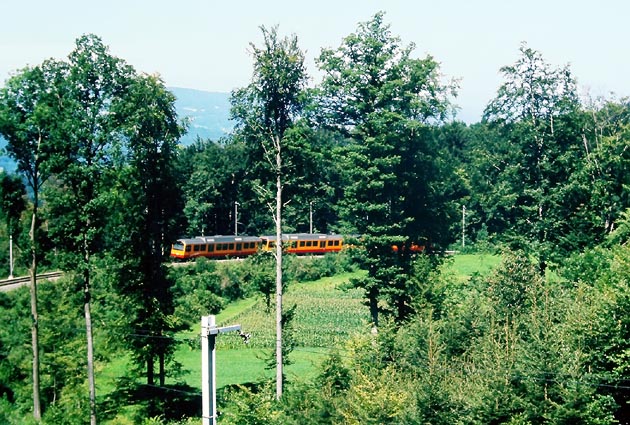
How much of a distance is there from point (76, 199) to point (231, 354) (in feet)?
50.9

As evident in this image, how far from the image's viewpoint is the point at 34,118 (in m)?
22.6

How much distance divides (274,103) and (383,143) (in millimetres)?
6741

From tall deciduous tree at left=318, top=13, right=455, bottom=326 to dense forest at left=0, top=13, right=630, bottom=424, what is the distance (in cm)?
9

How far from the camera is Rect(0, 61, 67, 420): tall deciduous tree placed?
2277cm

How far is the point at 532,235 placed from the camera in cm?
3161

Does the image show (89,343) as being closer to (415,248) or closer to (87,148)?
(87,148)

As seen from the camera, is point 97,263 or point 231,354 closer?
point 97,263

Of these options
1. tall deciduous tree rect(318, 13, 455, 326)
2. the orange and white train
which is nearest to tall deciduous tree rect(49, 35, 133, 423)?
tall deciduous tree rect(318, 13, 455, 326)

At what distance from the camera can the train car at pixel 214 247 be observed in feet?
194

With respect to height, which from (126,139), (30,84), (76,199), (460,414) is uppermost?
(30,84)

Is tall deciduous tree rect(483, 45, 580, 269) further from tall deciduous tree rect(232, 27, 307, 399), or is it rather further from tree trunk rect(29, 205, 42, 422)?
tree trunk rect(29, 205, 42, 422)

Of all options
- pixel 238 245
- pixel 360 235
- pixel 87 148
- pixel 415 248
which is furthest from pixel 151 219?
pixel 238 245

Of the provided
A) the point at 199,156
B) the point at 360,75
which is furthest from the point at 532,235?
the point at 199,156

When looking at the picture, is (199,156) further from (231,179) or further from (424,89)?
(424,89)
